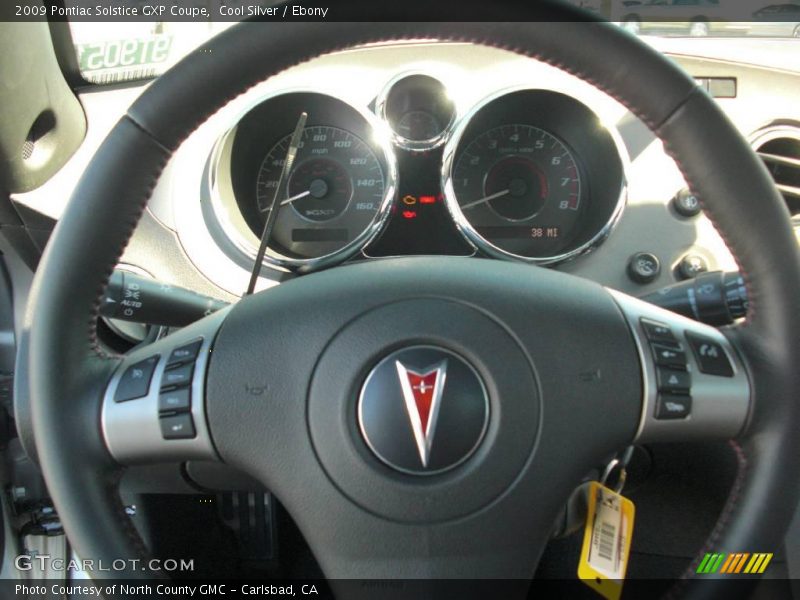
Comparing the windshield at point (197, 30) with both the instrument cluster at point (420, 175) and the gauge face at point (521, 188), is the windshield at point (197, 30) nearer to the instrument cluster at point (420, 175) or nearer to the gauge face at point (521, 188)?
the instrument cluster at point (420, 175)

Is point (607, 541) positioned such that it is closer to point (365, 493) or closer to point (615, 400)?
point (615, 400)

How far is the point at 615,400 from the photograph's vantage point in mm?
940

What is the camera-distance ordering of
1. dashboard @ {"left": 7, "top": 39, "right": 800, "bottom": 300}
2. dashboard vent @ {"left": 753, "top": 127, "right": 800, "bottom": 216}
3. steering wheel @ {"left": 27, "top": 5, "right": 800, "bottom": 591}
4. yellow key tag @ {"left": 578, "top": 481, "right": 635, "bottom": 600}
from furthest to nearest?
1. dashboard vent @ {"left": 753, "top": 127, "right": 800, "bottom": 216}
2. dashboard @ {"left": 7, "top": 39, "right": 800, "bottom": 300}
3. yellow key tag @ {"left": 578, "top": 481, "right": 635, "bottom": 600}
4. steering wheel @ {"left": 27, "top": 5, "right": 800, "bottom": 591}

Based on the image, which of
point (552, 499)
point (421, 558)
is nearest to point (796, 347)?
point (552, 499)

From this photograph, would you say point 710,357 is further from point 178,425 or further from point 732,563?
point 178,425

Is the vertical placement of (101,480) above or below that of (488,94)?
below

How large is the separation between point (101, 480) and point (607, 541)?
624mm

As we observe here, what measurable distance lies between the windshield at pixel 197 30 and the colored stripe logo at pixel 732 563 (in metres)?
1.26

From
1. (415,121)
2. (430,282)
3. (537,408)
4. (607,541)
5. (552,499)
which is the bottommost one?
(607,541)

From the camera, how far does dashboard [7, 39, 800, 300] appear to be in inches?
70.4

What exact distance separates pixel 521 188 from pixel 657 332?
44.1 inches

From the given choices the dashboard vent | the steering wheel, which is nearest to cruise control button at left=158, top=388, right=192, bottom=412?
the steering wheel

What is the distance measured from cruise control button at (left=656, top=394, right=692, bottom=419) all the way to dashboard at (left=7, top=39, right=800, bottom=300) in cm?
82

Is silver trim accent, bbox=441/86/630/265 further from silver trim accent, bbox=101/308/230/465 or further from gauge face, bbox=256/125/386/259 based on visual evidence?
silver trim accent, bbox=101/308/230/465
